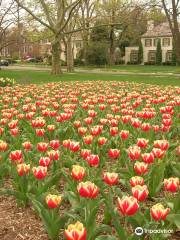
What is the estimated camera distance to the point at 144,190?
275cm

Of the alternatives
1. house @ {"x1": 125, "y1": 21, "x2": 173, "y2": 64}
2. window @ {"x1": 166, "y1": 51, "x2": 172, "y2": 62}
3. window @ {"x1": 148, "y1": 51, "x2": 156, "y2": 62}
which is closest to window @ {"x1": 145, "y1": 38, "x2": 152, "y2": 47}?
house @ {"x1": 125, "y1": 21, "x2": 173, "y2": 64}

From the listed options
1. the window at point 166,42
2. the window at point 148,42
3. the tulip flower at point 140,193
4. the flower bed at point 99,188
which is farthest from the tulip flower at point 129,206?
the window at point 148,42

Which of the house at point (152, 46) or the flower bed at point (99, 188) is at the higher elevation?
the house at point (152, 46)

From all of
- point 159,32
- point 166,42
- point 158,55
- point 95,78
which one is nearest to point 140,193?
point 95,78

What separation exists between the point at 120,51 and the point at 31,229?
68655 millimetres

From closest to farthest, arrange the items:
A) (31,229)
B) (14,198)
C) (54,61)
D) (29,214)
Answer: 1. (31,229)
2. (29,214)
3. (14,198)
4. (54,61)

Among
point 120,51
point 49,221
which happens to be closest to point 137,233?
point 49,221

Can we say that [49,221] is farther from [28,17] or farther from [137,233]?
[28,17]

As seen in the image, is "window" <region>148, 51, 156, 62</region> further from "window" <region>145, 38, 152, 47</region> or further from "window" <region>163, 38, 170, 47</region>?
"window" <region>163, 38, 170, 47</region>

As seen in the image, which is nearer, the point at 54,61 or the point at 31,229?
the point at 31,229

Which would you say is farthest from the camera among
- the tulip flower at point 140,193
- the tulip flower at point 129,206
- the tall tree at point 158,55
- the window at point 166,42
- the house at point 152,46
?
the window at point 166,42

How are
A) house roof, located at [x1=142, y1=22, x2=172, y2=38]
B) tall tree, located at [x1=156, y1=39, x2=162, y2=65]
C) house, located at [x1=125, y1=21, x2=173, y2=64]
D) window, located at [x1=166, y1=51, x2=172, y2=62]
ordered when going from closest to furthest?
tall tree, located at [x1=156, y1=39, x2=162, y2=65]
window, located at [x1=166, y1=51, x2=172, y2=62]
house, located at [x1=125, y1=21, x2=173, y2=64]
house roof, located at [x1=142, y1=22, x2=172, y2=38]

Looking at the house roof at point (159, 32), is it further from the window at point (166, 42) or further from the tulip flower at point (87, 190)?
the tulip flower at point (87, 190)

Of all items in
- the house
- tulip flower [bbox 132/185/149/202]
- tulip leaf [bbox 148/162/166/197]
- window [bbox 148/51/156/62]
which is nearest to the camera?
tulip flower [bbox 132/185/149/202]
